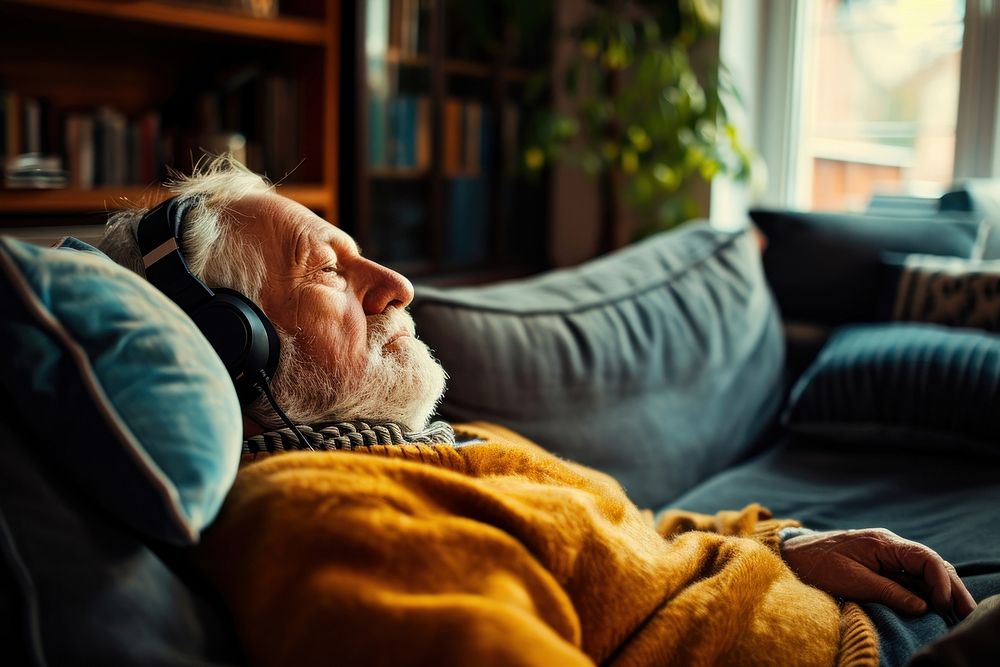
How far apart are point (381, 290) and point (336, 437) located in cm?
22

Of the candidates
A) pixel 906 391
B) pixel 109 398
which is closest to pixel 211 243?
pixel 109 398

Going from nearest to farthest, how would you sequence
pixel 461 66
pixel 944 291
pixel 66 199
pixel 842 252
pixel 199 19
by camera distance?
pixel 944 291 < pixel 842 252 < pixel 66 199 < pixel 199 19 < pixel 461 66

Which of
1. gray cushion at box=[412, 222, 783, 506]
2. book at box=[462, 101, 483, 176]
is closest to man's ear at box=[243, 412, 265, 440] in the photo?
gray cushion at box=[412, 222, 783, 506]

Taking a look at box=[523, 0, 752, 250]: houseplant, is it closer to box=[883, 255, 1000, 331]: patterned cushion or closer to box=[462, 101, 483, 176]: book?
box=[462, 101, 483, 176]: book

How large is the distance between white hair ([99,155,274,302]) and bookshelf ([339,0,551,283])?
1.96m

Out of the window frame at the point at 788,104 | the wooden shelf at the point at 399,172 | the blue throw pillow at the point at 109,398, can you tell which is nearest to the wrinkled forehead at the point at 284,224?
the blue throw pillow at the point at 109,398

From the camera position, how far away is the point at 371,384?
39.9 inches

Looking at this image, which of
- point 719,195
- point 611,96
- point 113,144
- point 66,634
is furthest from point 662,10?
point 66,634

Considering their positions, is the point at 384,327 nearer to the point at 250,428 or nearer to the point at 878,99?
the point at 250,428

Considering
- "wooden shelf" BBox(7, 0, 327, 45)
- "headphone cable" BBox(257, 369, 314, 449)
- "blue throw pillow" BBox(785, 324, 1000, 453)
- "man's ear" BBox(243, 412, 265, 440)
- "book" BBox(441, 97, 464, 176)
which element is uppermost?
"wooden shelf" BBox(7, 0, 327, 45)

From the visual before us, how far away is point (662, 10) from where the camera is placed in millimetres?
3184

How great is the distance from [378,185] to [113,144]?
93cm

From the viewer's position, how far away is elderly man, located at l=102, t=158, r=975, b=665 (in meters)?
0.62

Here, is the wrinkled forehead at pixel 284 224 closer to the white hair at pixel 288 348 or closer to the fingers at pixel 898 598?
the white hair at pixel 288 348
